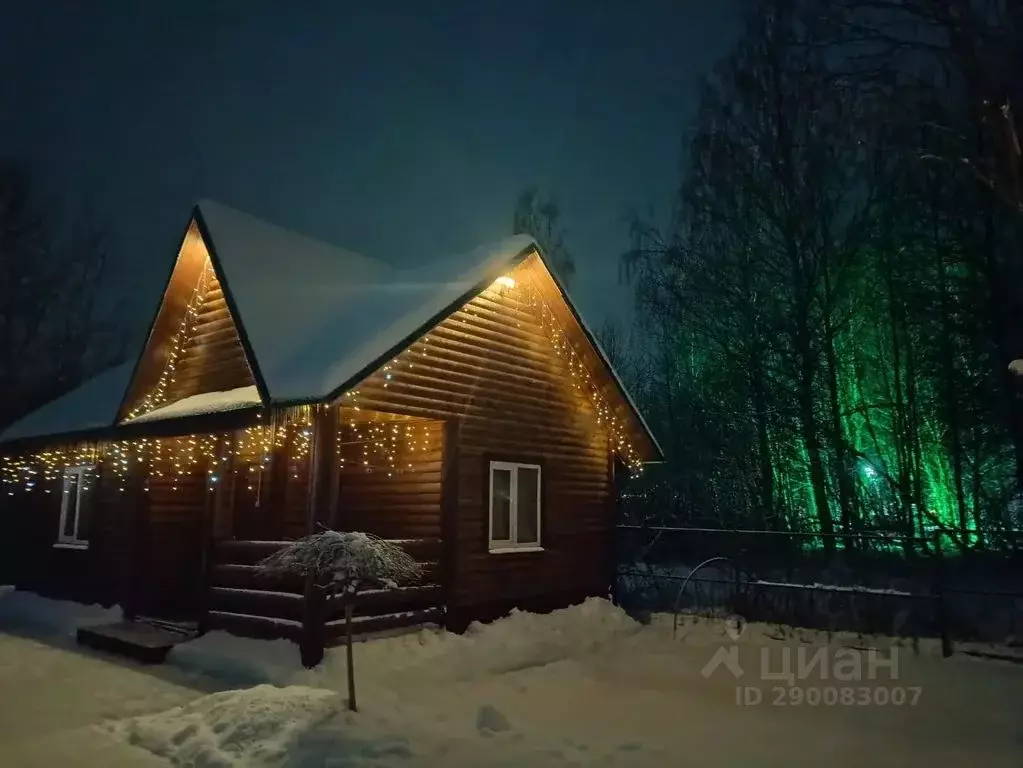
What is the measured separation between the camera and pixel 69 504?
16031 millimetres

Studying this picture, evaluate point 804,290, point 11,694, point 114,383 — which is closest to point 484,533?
point 11,694

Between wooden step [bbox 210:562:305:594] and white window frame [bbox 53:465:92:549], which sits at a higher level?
white window frame [bbox 53:465:92:549]

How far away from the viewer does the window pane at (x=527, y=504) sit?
12.5 meters

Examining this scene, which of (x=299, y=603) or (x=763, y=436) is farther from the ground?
(x=763, y=436)

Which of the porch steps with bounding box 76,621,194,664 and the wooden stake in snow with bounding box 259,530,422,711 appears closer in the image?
the wooden stake in snow with bounding box 259,530,422,711

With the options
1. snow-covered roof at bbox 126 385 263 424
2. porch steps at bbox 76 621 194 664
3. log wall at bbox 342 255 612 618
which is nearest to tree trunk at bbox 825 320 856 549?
log wall at bbox 342 255 612 618

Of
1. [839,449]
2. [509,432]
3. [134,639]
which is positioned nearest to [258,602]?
[134,639]

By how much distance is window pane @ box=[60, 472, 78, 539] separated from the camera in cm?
1584

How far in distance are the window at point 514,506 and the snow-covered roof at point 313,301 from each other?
244 cm

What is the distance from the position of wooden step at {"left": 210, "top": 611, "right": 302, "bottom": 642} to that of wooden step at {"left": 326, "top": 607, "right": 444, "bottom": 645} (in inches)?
15.5

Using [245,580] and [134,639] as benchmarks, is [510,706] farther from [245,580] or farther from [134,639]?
[134,639]

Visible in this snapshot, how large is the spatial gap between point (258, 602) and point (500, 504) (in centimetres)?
387

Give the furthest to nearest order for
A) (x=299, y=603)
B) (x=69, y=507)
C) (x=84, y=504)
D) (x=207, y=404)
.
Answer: (x=69, y=507) < (x=84, y=504) < (x=207, y=404) < (x=299, y=603)

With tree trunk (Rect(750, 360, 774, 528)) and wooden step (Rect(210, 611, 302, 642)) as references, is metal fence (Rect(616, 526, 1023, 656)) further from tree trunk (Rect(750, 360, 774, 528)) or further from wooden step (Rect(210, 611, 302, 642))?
wooden step (Rect(210, 611, 302, 642))
